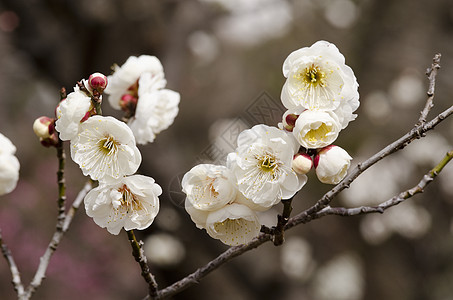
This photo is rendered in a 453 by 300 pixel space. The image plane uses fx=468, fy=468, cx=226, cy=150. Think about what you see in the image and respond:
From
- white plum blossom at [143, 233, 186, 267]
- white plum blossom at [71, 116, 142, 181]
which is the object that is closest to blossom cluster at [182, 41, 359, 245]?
white plum blossom at [71, 116, 142, 181]

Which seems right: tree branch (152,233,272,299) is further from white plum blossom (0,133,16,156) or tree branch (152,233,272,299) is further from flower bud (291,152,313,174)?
white plum blossom (0,133,16,156)

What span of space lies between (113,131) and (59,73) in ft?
8.18

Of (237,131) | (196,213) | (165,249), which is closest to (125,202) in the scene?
(196,213)

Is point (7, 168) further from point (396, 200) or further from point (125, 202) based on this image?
point (396, 200)

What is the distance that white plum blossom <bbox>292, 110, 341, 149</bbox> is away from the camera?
0.73 metres

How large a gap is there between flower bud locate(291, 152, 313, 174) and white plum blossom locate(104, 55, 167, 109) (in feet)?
1.57

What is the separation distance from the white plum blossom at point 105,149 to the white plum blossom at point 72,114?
1 centimetres

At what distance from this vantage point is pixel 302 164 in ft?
2.45

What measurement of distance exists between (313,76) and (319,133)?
0.38 feet

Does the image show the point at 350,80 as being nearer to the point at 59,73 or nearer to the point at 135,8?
the point at 135,8

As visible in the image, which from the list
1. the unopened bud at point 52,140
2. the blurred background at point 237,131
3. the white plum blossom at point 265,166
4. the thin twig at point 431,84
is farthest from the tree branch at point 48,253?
the thin twig at point 431,84

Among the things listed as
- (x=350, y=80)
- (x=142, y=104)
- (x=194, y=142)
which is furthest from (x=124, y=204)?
(x=194, y=142)

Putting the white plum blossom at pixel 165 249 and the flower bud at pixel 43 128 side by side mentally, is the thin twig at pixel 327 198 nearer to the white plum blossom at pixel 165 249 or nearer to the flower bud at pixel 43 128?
the flower bud at pixel 43 128

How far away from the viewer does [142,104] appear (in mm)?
1074
